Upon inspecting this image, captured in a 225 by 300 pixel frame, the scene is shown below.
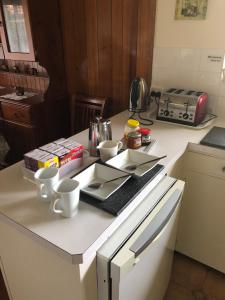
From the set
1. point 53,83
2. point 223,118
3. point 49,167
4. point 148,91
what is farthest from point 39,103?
point 223,118

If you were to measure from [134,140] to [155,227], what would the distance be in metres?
0.48

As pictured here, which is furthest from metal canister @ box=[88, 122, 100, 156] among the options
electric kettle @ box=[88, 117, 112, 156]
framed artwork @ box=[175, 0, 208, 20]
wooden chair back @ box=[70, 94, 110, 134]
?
framed artwork @ box=[175, 0, 208, 20]

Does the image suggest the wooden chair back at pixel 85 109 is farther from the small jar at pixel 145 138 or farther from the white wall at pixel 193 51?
the small jar at pixel 145 138

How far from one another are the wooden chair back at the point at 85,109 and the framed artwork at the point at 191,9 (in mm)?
776

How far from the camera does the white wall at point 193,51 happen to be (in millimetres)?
1467

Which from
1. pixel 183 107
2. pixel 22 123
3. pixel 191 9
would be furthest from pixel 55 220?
pixel 22 123

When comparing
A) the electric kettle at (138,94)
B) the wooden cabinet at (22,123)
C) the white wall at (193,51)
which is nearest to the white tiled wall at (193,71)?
the white wall at (193,51)

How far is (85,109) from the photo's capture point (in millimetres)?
2088

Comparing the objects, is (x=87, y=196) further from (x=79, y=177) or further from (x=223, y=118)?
(x=223, y=118)

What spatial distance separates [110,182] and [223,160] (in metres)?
0.64

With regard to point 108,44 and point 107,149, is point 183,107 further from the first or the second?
point 108,44

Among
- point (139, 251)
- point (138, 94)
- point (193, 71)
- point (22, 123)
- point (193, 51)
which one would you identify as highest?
point (193, 51)

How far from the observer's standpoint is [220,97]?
62.4 inches

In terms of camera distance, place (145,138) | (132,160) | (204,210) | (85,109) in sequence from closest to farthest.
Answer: (132,160), (145,138), (204,210), (85,109)
